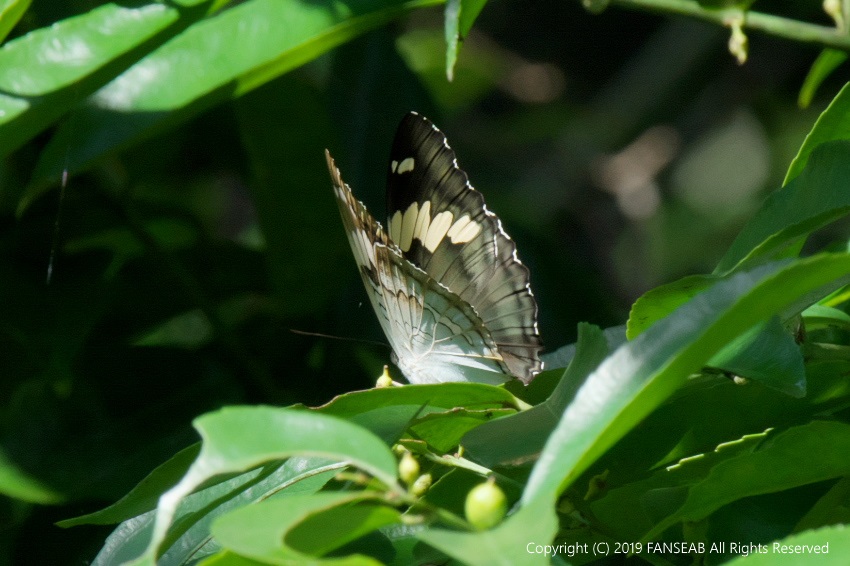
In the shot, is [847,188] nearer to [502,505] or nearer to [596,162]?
[502,505]

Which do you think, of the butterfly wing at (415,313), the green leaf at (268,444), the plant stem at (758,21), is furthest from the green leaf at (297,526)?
the plant stem at (758,21)

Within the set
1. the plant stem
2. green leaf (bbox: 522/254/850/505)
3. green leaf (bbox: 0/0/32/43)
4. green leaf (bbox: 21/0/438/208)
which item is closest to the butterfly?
green leaf (bbox: 21/0/438/208)

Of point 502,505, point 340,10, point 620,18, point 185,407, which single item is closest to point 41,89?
point 340,10

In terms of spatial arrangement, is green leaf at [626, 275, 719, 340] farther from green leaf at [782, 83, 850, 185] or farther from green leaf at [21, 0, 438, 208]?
green leaf at [21, 0, 438, 208]

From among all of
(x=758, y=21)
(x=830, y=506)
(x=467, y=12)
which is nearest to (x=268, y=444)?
(x=830, y=506)

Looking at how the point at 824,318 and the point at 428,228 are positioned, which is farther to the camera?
the point at 428,228

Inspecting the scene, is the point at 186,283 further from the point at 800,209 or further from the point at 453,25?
the point at 800,209

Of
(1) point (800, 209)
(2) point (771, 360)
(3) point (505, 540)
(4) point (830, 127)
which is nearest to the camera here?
(3) point (505, 540)

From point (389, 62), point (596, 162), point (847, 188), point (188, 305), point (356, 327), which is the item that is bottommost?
point (596, 162)
